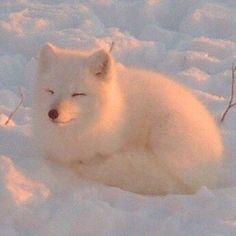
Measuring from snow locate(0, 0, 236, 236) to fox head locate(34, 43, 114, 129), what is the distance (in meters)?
0.34

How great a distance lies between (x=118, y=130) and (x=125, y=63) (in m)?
1.83

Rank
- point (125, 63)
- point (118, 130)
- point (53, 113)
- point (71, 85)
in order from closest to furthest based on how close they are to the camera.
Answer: point (53, 113) < point (71, 85) < point (118, 130) < point (125, 63)

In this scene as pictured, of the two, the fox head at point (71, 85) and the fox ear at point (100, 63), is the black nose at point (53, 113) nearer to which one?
the fox head at point (71, 85)

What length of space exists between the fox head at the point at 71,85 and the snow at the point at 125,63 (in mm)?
336

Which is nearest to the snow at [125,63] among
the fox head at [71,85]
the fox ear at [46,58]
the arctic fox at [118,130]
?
the arctic fox at [118,130]

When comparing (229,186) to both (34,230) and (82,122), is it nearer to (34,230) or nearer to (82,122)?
(82,122)

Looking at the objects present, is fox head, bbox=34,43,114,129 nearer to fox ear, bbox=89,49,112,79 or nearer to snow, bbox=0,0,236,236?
fox ear, bbox=89,49,112,79

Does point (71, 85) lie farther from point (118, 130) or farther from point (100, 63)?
point (118, 130)

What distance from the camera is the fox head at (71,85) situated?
12.9ft

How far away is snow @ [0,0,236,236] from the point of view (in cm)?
347

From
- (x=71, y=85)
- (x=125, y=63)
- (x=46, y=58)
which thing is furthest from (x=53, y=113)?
(x=125, y=63)

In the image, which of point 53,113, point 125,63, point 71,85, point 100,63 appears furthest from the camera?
point 125,63

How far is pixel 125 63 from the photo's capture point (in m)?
5.99

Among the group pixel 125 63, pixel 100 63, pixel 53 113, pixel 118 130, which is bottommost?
pixel 125 63
